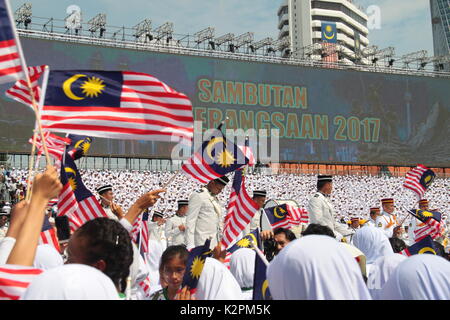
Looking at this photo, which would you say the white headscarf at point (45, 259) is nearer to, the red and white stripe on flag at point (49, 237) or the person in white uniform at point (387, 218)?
the red and white stripe on flag at point (49, 237)

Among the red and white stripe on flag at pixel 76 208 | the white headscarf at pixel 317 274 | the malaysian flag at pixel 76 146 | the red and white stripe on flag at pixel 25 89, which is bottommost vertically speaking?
the white headscarf at pixel 317 274

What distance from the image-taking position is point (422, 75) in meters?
37.9

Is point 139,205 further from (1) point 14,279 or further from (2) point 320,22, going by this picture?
(2) point 320,22

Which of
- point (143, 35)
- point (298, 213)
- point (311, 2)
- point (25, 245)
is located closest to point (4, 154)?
point (143, 35)

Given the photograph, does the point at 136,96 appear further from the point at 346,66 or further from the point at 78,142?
the point at 346,66

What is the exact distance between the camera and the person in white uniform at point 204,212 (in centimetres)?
644

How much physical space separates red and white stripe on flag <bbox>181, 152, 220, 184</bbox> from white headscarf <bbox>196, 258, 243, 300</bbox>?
2.45m

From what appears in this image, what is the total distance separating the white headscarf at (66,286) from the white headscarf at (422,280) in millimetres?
1223

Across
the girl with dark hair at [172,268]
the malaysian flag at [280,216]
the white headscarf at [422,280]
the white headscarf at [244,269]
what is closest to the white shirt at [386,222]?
the malaysian flag at [280,216]

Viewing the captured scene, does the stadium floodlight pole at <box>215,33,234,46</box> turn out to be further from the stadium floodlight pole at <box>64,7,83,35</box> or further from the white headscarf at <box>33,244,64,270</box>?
the white headscarf at <box>33,244,64,270</box>

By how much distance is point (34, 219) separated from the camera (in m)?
2.15

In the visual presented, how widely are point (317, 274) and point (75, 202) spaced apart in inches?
113

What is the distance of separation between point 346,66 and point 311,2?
2101 inches

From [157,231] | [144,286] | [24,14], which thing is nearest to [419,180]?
[157,231]
